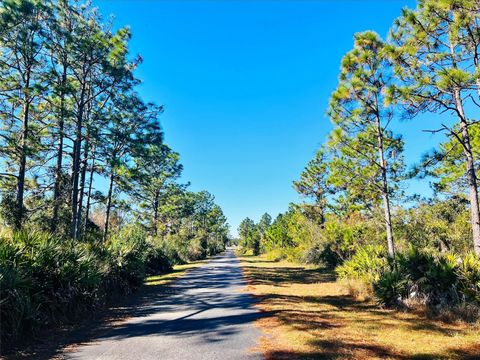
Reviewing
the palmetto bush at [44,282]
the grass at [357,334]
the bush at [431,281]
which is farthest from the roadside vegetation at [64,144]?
the bush at [431,281]

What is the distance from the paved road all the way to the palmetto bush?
4.38ft

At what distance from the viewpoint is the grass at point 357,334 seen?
17.5 ft

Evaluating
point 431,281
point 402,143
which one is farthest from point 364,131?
point 431,281

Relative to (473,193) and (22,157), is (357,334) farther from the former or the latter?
(22,157)

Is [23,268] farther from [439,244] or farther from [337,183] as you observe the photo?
[439,244]

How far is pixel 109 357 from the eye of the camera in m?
5.35

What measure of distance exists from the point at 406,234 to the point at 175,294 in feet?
42.6

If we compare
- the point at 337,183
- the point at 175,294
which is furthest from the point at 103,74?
the point at 337,183

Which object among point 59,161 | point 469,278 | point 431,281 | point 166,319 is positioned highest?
point 59,161

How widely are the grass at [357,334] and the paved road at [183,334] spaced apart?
1.74ft

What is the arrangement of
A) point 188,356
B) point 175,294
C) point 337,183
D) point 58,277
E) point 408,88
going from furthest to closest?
1. point 337,183
2. point 175,294
3. point 408,88
4. point 58,277
5. point 188,356

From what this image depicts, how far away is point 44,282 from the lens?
7.47 meters

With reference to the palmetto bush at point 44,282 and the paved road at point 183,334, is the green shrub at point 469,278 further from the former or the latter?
the palmetto bush at point 44,282

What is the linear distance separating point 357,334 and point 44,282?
7061mm
